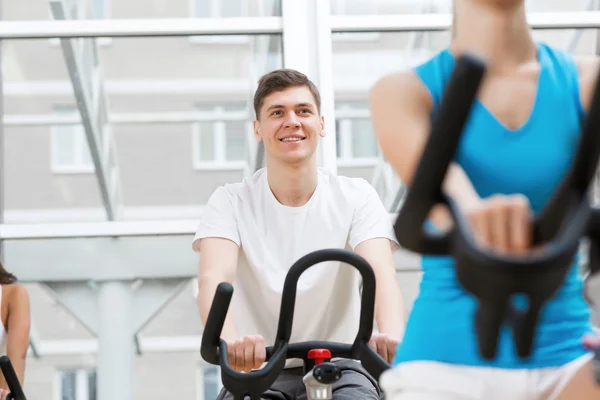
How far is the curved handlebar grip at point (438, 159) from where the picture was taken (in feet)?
2.19

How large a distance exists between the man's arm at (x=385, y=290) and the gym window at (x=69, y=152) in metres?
3.47

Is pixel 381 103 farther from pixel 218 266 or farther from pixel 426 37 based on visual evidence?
pixel 426 37

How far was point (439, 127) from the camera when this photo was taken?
0.70m

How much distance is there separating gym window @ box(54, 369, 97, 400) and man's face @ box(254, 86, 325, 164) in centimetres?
420

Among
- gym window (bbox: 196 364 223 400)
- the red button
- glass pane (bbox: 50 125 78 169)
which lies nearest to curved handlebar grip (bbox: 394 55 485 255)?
the red button

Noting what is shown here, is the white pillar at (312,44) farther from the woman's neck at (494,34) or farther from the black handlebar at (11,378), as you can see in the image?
the woman's neck at (494,34)

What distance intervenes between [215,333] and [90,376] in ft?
18.0

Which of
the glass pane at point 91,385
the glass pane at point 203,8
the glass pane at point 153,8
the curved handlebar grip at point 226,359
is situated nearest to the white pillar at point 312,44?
the glass pane at point 153,8

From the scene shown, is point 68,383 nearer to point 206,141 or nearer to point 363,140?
point 206,141

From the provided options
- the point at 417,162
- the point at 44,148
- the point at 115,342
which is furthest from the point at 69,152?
the point at 417,162

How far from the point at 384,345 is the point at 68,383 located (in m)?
5.17

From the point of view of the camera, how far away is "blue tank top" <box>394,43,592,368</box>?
104 centimetres

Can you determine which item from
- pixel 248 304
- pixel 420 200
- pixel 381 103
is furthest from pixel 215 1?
pixel 420 200

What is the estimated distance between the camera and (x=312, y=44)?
375cm
